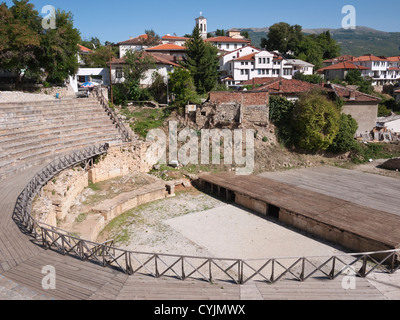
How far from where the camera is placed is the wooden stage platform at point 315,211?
46.6ft

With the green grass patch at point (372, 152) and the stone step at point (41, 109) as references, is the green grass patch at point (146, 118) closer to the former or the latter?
the stone step at point (41, 109)

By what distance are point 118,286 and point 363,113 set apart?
1154 inches

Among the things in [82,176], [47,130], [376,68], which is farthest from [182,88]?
[376,68]

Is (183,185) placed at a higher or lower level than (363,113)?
lower

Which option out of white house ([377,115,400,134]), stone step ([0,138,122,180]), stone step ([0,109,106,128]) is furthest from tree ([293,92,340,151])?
stone step ([0,109,106,128])

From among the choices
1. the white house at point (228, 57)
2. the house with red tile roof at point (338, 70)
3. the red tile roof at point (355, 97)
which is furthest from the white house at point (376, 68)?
the red tile roof at point (355, 97)

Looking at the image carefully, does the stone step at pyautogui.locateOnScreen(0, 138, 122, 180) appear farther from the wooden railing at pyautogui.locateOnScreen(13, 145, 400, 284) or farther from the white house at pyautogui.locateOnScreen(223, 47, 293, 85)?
the white house at pyautogui.locateOnScreen(223, 47, 293, 85)

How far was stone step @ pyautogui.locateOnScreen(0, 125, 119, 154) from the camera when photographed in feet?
61.1

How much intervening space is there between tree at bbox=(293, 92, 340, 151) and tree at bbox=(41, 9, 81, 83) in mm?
20953

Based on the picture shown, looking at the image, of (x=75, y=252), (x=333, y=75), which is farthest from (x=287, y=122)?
(x=333, y=75)

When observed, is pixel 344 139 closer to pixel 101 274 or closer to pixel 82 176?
pixel 82 176

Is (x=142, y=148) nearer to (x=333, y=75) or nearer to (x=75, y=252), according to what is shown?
(x=75, y=252)

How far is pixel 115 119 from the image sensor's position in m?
25.5

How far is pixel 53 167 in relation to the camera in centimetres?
1662
